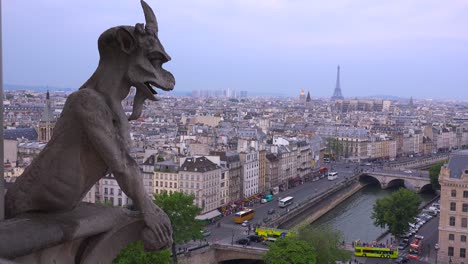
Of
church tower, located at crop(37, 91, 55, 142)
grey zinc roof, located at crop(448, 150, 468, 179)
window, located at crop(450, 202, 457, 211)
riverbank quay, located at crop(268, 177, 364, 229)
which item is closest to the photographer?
window, located at crop(450, 202, 457, 211)

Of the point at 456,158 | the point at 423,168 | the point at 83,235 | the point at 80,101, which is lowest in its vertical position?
the point at 423,168

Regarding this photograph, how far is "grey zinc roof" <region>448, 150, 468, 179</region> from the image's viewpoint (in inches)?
1085

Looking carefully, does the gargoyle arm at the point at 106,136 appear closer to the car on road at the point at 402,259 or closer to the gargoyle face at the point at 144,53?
the gargoyle face at the point at 144,53

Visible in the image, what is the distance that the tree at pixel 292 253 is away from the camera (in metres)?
22.0

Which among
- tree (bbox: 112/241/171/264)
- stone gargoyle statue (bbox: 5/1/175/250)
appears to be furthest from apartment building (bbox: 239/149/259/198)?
stone gargoyle statue (bbox: 5/1/175/250)

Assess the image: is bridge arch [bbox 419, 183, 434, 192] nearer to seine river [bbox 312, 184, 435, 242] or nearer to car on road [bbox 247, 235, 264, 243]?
seine river [bbox 312, 184, 435, 242]

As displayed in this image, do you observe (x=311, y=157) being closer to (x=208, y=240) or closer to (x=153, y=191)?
(x=153, y=191)

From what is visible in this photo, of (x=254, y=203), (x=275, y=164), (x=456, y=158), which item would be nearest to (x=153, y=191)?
(x=254, y=203)

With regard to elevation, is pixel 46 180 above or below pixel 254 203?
above

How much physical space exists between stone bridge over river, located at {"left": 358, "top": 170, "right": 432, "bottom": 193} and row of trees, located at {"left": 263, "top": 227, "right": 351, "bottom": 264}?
93.7ft

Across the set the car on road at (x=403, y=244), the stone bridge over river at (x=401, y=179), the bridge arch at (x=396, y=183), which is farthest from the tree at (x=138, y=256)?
the bridge arch at (x=396, y=183)

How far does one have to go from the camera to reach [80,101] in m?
3.46

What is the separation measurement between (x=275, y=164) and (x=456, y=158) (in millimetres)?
20310

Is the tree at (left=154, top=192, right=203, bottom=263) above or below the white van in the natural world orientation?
above
